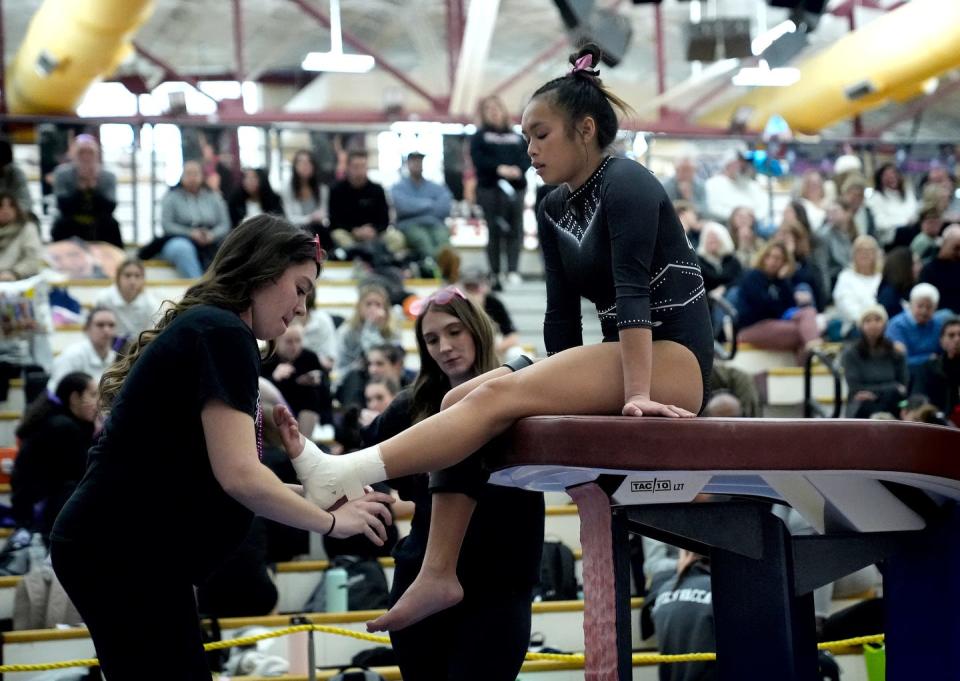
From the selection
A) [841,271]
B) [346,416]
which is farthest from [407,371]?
[841,271]

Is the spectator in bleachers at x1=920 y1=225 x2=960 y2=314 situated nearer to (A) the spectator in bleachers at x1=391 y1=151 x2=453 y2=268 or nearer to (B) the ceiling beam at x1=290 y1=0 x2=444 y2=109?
(A) the spectator in bleachers at x1=391 y1=151 x2=453 y2=268

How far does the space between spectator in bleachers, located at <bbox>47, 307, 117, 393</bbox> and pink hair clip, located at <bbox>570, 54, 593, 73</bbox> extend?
14.6ft

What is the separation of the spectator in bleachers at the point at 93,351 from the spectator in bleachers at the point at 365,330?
1384 millimetres

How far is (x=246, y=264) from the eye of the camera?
2432 mm

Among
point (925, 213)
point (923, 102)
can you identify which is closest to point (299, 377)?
point (925, 213)

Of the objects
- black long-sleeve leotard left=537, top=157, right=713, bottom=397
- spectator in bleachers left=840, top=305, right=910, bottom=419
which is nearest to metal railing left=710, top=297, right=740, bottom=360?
spectator in bleachers left=840, top=305, right=910, bottom=419

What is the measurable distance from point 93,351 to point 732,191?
19.7ft

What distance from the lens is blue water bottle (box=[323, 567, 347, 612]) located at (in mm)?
5406

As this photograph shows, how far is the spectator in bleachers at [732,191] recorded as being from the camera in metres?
10.9

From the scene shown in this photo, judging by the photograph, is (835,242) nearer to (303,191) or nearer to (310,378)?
(303,191)

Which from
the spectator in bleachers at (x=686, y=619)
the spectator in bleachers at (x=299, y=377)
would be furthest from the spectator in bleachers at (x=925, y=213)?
the spectator in bleachers at (x=686, y=619)

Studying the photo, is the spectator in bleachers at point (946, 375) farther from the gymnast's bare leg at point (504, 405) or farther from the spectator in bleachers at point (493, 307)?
the gymnast's bare leg at point (504, 405)

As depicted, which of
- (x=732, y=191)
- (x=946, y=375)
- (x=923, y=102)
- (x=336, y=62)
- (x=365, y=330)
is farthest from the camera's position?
(x=923, y=102)

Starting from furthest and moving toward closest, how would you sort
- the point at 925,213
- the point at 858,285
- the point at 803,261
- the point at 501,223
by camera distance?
the point at 925,213
the point at 501,223
the point at 803,261
the point at 858,285
